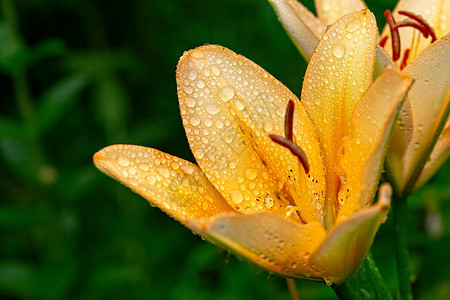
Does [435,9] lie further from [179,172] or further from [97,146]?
[97,146]

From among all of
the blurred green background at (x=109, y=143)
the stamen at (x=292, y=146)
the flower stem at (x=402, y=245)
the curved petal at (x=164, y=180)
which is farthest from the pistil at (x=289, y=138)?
the blurred green background at (x=109, y=143)

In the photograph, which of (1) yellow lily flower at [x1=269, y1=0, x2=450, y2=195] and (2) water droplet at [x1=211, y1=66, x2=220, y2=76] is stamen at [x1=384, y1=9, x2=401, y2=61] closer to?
(1) yellow lily flower at [x1=269, y1=0, x2=450, y2=195]

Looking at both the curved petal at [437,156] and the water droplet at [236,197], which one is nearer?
the water droplet at [236,197]

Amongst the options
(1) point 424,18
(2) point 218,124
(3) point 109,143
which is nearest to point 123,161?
(2) point 218,124

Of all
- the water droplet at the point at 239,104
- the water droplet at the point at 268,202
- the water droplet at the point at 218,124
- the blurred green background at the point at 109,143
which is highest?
the water droplet at the point at 239,104

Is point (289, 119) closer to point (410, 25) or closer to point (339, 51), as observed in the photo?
point (339, 51)

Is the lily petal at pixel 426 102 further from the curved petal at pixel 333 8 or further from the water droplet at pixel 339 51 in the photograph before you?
the curved petal at pixel 333 8

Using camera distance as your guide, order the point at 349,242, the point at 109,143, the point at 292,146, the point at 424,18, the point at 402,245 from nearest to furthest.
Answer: the point at 349,242 < the point at 292,146 < the point at 402,245 < the point at 424,18 < the point at 109,143

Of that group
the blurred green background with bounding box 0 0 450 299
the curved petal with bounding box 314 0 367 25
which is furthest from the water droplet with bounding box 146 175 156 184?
the blurred green background with bounding box 0 0 450 299
